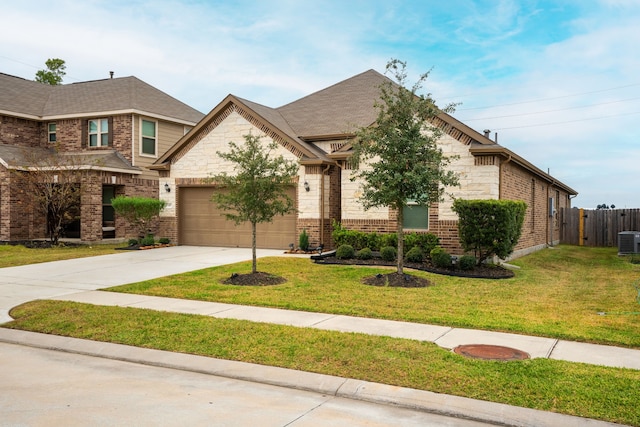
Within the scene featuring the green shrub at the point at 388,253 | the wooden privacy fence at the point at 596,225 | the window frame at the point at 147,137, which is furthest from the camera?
the window frame at the point at 147,137

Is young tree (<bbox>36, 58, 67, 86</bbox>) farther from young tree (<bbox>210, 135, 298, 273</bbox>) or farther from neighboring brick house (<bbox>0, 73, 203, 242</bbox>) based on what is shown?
young tree (<bbox>210, 135, 298, 273</bbox>)

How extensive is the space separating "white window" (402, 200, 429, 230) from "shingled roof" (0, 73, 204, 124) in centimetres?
1471

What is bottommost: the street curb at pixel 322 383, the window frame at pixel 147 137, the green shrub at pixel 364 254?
the street curb at pixel 322 383

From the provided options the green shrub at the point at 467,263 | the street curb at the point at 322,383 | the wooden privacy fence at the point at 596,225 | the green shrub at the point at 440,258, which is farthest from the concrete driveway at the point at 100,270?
the wooden privacy fence at the point at 596,225

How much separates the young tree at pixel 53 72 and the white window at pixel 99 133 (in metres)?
19.7

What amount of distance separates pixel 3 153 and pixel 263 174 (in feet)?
55.6

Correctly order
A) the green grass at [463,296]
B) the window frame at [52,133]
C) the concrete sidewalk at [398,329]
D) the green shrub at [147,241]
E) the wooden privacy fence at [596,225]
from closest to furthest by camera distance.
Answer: the concrete sidewalk at [398,329] → the green grass at [463,296] → the green shrub at [147,241] → the wooden privacy fence at [596,225] → the window frame at [52,133]

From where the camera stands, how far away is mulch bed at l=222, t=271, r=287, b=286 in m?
11.9

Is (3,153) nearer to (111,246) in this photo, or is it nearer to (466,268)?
(111,246)

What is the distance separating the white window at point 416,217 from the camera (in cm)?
1675

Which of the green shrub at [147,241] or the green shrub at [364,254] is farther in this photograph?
the green shrub at [147,241]

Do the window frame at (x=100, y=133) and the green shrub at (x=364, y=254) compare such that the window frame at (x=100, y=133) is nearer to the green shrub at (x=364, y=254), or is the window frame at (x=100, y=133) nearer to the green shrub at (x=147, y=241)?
the green shrub at (x=147, y=241)

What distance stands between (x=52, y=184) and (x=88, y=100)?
647cm

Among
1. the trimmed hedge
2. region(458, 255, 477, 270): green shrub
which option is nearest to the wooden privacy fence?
the trimmed hedge
